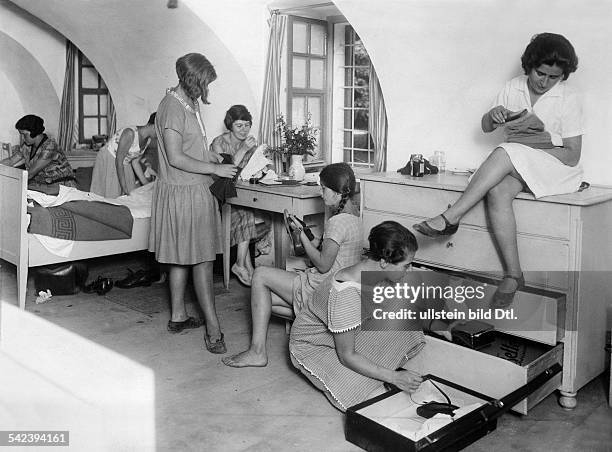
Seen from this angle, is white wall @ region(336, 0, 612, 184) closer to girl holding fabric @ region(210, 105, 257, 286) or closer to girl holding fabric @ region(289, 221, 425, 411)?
girl holding fabric @ region(210, 105, 257, 286)

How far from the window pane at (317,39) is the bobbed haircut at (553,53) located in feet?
9.81

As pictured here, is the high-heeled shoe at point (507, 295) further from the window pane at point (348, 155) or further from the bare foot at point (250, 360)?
the window pane at point (348, 155)

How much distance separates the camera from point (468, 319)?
3.66 m

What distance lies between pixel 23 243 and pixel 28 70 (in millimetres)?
4511

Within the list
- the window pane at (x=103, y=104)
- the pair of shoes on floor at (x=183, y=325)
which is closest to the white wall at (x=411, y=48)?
the window pane at (x=103, y=104)

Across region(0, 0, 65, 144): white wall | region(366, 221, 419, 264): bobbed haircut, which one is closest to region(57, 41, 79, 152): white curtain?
region(0, 0, 65, 144): white wall

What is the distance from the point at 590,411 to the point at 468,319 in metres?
0.69

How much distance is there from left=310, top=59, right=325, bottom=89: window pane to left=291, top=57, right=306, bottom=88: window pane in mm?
82

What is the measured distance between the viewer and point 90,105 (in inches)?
350

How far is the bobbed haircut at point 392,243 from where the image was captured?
3076 millimetres

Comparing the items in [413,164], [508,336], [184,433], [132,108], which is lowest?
[184,433]

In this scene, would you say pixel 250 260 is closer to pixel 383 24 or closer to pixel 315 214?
pixel 315 214

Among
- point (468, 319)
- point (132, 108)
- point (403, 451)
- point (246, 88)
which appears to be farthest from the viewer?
point (132, 108)

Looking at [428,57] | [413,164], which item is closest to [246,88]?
[428,57]
